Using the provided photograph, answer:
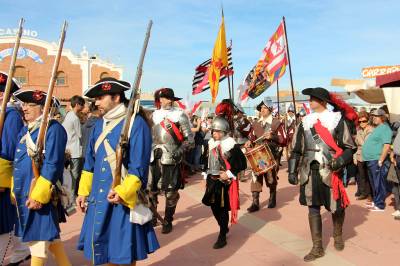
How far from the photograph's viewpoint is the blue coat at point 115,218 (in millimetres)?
3324

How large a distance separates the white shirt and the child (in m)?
3.44

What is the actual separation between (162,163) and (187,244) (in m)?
1.36

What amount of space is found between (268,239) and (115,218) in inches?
122

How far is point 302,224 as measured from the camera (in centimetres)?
668

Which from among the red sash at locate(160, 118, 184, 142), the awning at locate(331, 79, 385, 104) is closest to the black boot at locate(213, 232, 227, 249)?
the red sash at locate(160, 118, 184, 142)

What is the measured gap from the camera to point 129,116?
333 centimetres

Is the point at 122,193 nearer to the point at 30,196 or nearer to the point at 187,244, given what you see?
the point at 30,196

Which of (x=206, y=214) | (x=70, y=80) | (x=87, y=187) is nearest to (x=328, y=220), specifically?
(x=206, y=214)

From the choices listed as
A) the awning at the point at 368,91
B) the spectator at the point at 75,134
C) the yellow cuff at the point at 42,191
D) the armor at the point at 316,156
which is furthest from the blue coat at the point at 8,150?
the awning at the point at 368,91

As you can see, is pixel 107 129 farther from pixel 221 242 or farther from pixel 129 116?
pixel 221 242

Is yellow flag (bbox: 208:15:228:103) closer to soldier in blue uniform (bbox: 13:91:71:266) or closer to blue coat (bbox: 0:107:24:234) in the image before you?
blue coat (bbox: 0:107:24:234)

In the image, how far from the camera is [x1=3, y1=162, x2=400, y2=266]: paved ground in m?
5.03

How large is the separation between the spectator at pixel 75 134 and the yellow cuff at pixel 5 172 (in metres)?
3.67

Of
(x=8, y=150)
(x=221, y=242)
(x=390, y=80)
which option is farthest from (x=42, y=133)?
(x=390, y=80)
